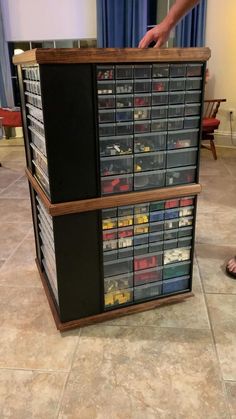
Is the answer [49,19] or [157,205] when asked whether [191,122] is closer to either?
[157,205]

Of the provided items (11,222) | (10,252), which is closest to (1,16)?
(11,222)

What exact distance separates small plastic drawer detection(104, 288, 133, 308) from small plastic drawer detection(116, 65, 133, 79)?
2.69 feet

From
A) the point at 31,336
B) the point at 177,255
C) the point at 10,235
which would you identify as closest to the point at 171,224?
the point at 177,255

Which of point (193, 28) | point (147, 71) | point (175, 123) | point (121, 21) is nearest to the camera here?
point (147, 71)

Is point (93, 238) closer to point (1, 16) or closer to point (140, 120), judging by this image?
point (140, 120)

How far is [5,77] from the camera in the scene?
16.3 feet

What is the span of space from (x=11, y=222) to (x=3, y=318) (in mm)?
1058

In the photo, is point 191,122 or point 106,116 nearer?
point 106,116

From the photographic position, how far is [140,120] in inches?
48.8

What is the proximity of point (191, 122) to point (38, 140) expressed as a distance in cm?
58

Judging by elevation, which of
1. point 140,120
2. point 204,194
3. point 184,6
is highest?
point 184,6

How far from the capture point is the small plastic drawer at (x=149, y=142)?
1262mm

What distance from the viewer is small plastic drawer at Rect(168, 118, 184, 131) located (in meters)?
1.29

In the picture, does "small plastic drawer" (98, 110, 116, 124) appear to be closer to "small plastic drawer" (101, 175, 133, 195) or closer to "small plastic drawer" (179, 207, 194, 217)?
"small plastic drawer" (101, 175, 133, 195)
